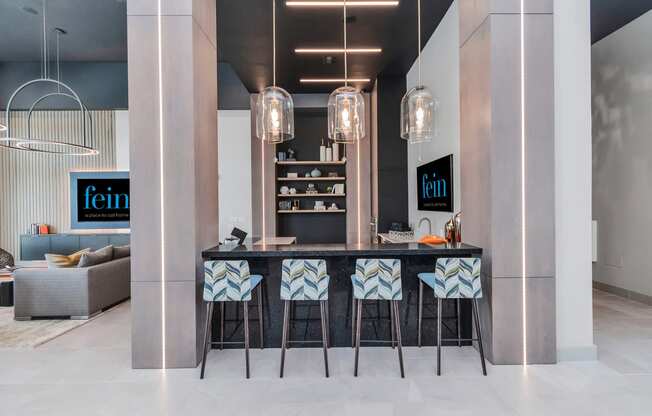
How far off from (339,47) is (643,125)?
162 inches

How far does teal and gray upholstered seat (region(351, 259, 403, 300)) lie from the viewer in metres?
2.82

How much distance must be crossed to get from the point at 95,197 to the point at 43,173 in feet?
4.29

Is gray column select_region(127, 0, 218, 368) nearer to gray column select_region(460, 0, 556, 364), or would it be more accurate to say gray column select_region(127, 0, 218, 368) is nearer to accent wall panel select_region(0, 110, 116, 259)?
gray column select_region(460, 0, 556, 364)

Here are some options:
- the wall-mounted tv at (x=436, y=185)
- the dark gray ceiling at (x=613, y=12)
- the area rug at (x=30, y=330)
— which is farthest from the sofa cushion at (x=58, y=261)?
the dark gray ceiling at (x=613, y=12)

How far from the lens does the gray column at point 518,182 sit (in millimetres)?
2943

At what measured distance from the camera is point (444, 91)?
16.0 ft

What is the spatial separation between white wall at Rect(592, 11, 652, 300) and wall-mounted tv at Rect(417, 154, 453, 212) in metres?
2.60

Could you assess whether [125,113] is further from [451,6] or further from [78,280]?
[451,6]

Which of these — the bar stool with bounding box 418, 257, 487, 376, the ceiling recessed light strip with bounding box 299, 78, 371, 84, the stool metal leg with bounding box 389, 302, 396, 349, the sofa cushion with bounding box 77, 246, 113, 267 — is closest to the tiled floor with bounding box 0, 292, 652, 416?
the stool metal leg with bounding box 389, 302, 396, 349

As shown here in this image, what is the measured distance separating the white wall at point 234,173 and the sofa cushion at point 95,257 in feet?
10.3

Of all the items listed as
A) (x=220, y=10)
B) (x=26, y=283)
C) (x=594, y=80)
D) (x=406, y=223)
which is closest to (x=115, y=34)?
(x=220, y=10)

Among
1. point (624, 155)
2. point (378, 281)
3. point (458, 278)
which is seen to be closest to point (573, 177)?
point (458, 278)

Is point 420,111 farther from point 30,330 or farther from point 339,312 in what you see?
point 30,330

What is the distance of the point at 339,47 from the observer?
5199 millimetres
